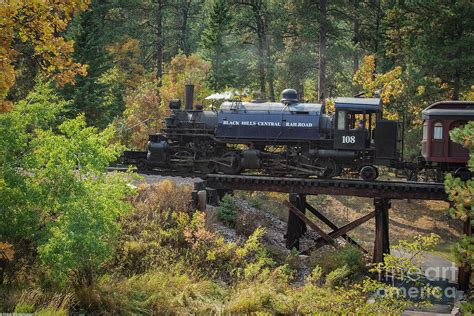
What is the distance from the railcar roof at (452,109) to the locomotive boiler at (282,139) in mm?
1362

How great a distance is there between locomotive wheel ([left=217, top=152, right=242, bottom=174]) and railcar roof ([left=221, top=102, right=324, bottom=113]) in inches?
67.5

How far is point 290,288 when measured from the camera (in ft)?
43.4

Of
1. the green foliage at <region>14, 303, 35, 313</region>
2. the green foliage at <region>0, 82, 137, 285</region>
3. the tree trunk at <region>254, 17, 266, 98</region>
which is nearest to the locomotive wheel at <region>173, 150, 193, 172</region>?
the green foliage at <region>0, 82, 137, 285</region>

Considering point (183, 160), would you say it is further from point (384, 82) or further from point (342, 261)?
point (384, 82)

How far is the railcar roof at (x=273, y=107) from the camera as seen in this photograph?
62.0ft

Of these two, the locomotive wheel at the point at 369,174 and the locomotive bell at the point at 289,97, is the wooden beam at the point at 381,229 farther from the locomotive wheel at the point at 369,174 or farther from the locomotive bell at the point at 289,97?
the locomotive bell at the point at 289,97

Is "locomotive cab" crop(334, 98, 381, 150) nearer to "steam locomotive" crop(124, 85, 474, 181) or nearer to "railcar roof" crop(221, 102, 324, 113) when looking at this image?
"steam locomotive" crop(124, 85, 474, 181)

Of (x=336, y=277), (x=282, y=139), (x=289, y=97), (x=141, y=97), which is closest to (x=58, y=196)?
(x=336, y=277)

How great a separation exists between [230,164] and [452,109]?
26.4 ft

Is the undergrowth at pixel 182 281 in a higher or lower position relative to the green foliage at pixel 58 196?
lower

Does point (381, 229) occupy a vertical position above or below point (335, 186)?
below

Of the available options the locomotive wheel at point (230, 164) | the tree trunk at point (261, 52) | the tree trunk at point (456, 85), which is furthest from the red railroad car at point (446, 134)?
the tree trunk at point (261, 52)

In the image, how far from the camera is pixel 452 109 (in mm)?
18531

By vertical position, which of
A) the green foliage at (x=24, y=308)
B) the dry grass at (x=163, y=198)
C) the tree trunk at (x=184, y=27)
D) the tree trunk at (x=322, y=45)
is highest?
the tree trunk at (x=184, y=27)
